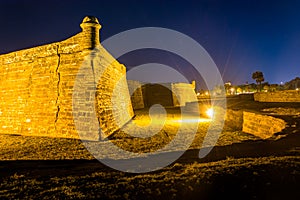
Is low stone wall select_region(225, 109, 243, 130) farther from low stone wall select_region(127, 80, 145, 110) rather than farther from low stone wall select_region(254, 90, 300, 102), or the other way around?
low stone wall select_region(127, 80, 145, 110)

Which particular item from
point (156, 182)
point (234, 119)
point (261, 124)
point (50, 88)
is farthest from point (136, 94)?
point (156, 182)

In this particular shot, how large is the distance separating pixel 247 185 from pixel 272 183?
0.39 meters

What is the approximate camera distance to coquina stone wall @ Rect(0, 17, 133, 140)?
305 inches

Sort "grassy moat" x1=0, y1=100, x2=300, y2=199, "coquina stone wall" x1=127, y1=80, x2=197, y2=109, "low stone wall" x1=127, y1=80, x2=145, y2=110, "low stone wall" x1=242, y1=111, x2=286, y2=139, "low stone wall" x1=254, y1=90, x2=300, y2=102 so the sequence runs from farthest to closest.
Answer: "coquina stone wall" x1=127, y1=80, x2=197, y2=109 → "low stone wall" x1=127, y1=80, x2=145, y2=110 → "low stone wall" x1=254, y1=90, x2=300, y2=102 → "low stone wall" x1=242, y1=111, x2=286, y2=139 → "grassy moat" x1=0, y1=100, x2=300, y2=199

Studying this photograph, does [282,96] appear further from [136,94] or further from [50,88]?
[50,88]

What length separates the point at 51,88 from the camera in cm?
827

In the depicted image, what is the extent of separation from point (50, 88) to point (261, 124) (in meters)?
10.3

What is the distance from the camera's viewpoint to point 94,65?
7.83 metres

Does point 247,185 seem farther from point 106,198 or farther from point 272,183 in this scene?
point 106,198

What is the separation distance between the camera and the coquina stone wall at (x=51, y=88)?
775 cm

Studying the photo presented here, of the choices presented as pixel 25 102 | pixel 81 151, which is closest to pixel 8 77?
pixel 25 102

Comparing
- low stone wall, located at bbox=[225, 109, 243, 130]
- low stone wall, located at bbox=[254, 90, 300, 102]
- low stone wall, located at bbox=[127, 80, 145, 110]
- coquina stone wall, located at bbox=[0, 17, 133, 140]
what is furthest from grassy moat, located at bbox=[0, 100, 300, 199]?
low stone wall, located at bbox=[127, 80, 145, 110]

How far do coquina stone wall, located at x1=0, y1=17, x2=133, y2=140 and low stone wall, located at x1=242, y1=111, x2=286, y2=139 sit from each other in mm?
7129

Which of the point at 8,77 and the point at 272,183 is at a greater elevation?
the point at 8,77
